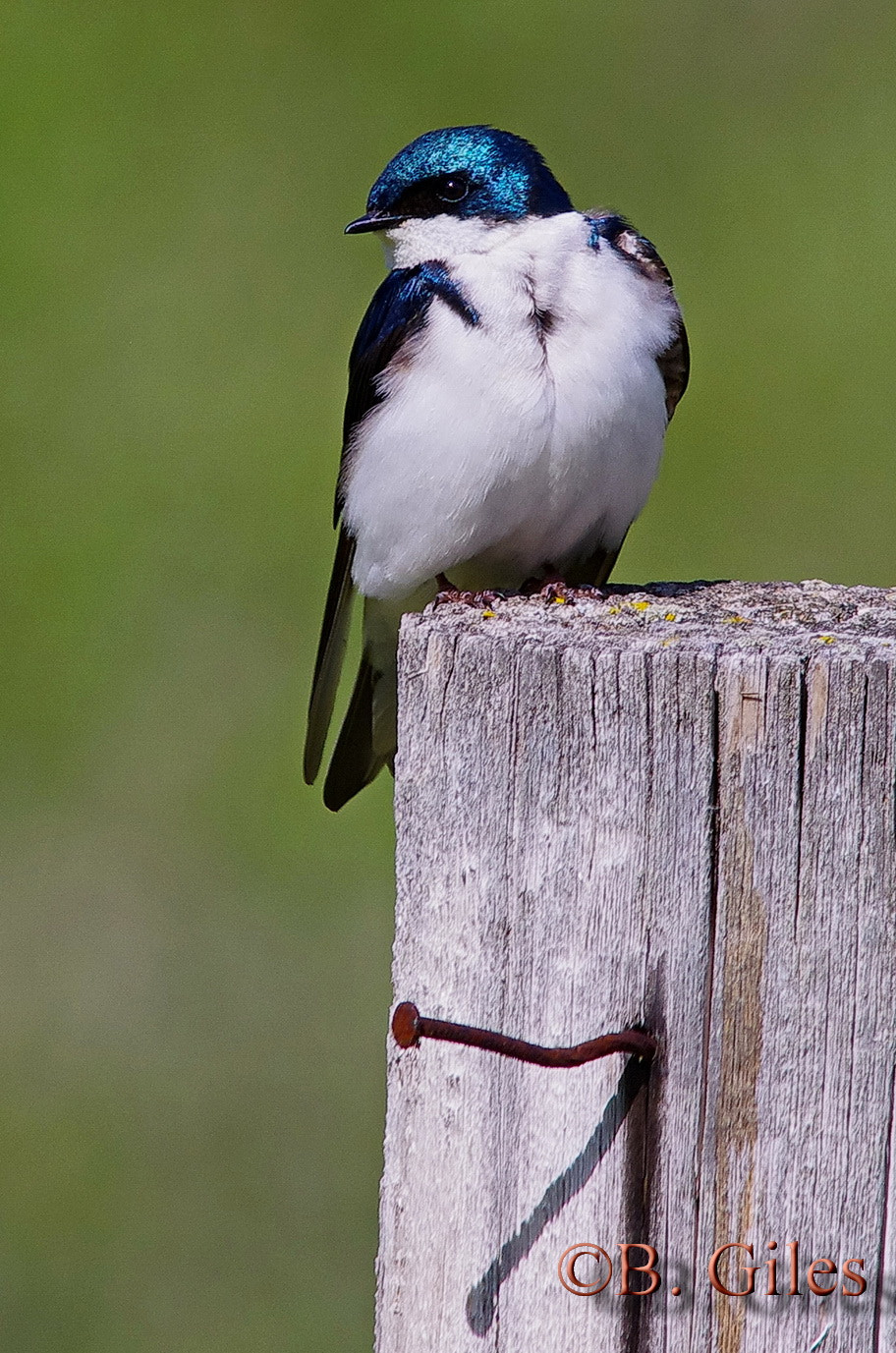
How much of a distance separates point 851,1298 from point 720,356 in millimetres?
6612

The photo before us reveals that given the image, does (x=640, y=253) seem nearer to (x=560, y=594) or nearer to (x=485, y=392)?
(x=485, y=392)

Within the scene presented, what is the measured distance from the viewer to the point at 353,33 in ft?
31.1

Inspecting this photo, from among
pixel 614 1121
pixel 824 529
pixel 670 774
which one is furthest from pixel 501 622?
pixel 824 529

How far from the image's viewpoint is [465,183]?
3451 mm

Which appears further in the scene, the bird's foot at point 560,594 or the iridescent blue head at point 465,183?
the iridescent blue head at point 465,183

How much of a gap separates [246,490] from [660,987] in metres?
5.92

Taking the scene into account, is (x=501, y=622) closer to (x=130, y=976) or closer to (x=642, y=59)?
(x=130, y=976)

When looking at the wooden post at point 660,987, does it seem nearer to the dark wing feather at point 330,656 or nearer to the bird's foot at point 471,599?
the bird's foot at point 471,599

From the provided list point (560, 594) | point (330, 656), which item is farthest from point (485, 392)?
point (560, 594)

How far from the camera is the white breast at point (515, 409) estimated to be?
10.6 ft

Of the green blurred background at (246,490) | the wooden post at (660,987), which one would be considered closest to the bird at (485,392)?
the wooden post at (660,987)

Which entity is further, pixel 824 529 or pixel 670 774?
pixel 824 529

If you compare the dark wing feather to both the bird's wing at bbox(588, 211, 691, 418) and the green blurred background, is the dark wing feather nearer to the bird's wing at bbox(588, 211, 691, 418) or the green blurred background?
the bird's wing at bbox(588, 211, 691, 418)

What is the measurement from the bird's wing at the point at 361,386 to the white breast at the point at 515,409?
0.03m
